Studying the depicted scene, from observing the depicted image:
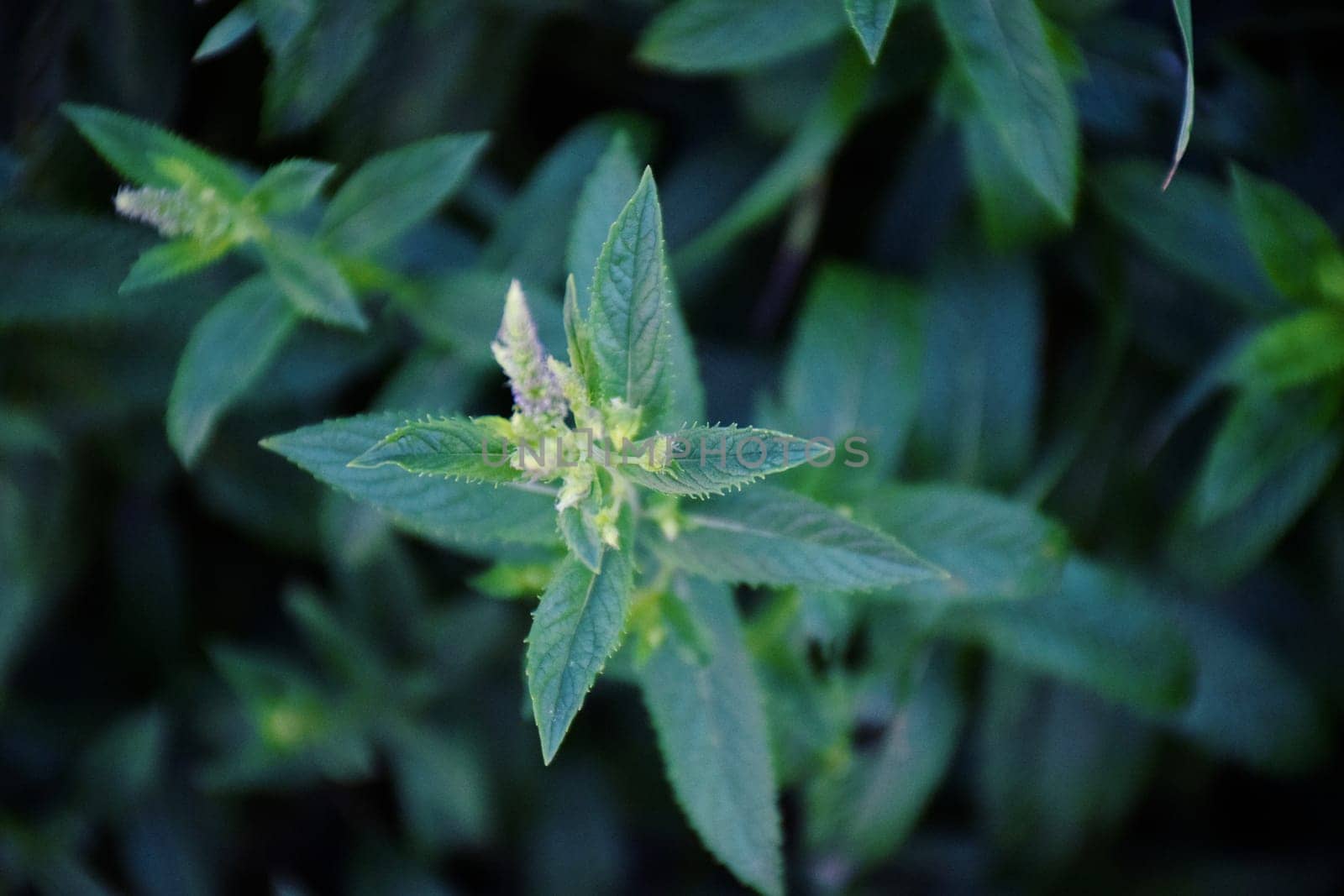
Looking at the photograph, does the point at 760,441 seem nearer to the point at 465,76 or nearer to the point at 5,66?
the point at 465,76

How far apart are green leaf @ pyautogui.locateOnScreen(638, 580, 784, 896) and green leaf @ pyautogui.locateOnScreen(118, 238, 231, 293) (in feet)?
2.69

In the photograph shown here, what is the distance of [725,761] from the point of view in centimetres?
132

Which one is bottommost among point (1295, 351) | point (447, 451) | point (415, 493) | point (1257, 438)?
point (1257, 438)

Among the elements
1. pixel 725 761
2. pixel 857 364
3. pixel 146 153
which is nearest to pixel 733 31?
pixel 857 364

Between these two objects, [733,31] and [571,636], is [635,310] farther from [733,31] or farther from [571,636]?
[733,31]

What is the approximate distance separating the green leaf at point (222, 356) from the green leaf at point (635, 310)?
0.60 meters

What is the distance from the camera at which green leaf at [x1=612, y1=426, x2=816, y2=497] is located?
1.01 m

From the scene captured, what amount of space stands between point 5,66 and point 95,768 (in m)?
1.42

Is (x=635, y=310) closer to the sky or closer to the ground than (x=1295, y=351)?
closer to the sky

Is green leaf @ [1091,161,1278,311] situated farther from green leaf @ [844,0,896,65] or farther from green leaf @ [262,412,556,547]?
green leaf @ [262,412,556,547]

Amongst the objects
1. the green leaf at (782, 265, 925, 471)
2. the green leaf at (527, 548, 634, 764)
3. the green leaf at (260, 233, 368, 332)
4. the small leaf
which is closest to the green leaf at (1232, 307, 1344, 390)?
the green leaf at (782, 265, 925, 471)

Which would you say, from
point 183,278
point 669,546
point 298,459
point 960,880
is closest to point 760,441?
point 669,546

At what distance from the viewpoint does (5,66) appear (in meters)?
1.80

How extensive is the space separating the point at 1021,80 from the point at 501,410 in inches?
45.7
